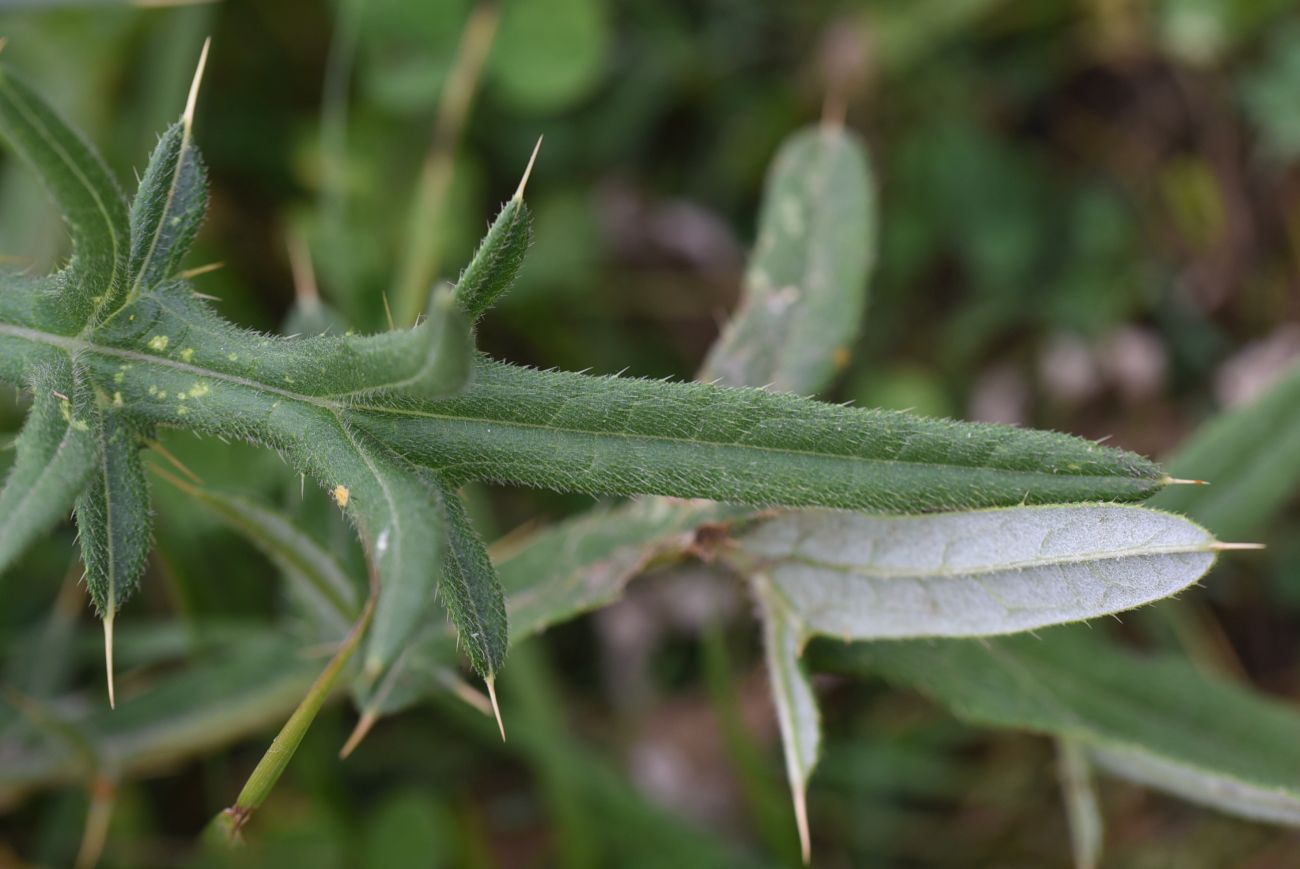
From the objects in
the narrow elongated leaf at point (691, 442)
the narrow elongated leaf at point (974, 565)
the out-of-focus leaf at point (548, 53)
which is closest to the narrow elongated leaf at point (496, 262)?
the narrow elongated leaf at point (691, 442)

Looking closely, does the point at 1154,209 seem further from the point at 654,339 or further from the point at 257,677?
the point at 257,677

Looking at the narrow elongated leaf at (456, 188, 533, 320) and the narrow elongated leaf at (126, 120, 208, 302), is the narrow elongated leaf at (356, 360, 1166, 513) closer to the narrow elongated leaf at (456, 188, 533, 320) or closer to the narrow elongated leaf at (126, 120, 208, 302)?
the narrow elongated leaf at (456, 188, 533, 320)

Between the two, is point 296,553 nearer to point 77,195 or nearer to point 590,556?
point 590,556

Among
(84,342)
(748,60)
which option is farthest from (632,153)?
(84,342)

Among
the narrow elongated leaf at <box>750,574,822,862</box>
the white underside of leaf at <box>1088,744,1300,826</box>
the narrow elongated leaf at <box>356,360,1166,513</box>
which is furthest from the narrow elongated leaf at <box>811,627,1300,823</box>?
the narrow elongated leaf at <box>356,360,1166,513</box>

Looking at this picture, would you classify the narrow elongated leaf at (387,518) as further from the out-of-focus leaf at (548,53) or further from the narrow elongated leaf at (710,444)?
the out-of-focus leaf at (548,53)

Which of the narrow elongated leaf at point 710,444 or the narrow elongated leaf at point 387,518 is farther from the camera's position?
the narrow elongated leaf at point 710,444
